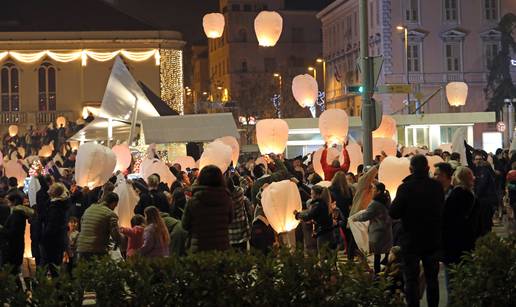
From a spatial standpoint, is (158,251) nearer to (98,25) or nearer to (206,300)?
(206,300)

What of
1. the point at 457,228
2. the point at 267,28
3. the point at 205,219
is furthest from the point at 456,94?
the point at 205,219

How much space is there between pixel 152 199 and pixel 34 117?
191ft

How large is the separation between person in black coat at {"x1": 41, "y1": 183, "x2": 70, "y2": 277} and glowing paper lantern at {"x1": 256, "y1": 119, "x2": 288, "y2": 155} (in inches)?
455

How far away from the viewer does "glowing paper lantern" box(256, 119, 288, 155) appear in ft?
86.4

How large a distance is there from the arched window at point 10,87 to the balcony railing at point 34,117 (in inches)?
19.6

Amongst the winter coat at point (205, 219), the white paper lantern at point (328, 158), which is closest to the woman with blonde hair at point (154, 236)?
the winter coat at point (205, 219)

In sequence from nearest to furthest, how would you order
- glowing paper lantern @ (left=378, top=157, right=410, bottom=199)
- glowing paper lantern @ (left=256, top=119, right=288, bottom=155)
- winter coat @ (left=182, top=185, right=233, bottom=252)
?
winter coat @ (left=182, top=185, right=233, bottom=252) < glowing paper lantern @ (left=378, top=157, right=410, bottom=199) < glowing paper lantern @ (left=256, top=119, right=288, bottom=155)

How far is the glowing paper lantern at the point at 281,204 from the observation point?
52.4 feet

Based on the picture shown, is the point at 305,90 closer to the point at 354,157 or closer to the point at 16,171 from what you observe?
the point at 354,157

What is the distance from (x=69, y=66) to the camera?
73.6 m

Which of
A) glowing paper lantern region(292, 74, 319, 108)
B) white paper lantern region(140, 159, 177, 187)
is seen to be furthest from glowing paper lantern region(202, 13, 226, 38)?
white paper lantern region(140, 159, 177, 187)

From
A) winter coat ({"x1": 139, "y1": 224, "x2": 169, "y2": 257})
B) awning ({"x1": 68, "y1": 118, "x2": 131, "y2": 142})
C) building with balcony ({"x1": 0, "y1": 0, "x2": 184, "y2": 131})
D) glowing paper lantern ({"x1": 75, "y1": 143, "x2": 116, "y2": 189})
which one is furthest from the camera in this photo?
building with balcony ({"x1": 0, "y1": 0, "x2": 184, "y2": 131})

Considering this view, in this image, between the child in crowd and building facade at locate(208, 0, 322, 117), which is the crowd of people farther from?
building facade at locate(208, 0, 322, 117)

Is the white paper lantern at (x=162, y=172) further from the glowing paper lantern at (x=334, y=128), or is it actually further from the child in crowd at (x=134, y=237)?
the child in crowd at (x=134, y=237)
